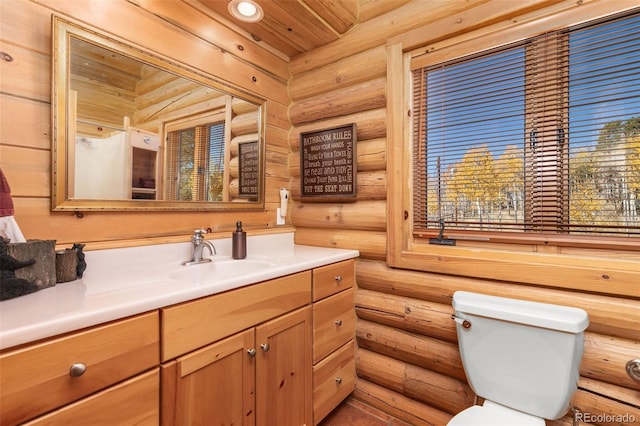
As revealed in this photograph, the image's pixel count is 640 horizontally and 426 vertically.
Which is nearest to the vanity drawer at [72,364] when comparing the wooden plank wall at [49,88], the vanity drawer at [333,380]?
the wooden plank wall at [49,88]

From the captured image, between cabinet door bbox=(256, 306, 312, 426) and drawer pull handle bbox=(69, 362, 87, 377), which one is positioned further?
cabinet door bbox=(256, 306, 312, 426)

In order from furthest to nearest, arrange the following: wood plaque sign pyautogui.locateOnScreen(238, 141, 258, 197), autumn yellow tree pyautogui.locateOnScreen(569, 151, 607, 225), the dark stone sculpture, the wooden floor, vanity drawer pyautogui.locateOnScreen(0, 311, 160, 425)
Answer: wood plaque sign pyautogui.locateOnScreen(238, 141, 258, 197) < the wooden floor < autumn yellow tree pyautogui.locateOnScreen(569, 151, 607, 225) < the dark stone sculpture < vanity drawer pyautogui.locateOnScreen(0, 311, 160, 425)

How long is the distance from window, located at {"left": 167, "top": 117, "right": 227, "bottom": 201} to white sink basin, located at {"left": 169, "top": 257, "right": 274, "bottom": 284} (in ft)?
1.31

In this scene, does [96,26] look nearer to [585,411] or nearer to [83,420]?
[83,420]

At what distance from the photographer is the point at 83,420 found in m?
0.81

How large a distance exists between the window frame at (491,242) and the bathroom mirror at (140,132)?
3.23ft

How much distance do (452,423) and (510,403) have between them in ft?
1.01

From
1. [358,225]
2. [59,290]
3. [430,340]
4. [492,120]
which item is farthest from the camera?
[358,225]

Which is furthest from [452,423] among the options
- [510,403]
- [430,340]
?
[430,340]

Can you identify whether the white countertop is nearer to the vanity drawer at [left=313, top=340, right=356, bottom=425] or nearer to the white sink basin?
the white sink basin

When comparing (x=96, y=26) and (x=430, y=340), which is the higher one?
(x=96, y=26)

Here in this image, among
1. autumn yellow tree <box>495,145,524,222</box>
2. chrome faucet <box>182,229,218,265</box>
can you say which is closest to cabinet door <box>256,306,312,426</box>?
chrome faucet <box>182,229,218,265</box>

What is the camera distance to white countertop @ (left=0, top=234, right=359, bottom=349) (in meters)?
0.75

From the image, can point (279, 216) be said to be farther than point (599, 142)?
Yes
